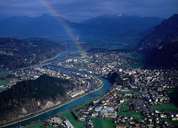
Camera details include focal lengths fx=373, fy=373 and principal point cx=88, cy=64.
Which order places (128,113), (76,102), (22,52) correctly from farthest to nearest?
(22,52)
(76,102)
(128,113)

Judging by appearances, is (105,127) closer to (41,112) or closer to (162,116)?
(162,116)

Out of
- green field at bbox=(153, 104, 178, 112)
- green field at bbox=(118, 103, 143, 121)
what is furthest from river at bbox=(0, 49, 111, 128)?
green field at bbox=(153, 104, 178, 112)

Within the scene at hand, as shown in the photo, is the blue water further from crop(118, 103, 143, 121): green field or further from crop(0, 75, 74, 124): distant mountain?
crop(118, 103, 143, 121): green field

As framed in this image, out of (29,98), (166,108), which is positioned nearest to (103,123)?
(166,108)

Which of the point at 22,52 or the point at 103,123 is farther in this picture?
the point at 22,52

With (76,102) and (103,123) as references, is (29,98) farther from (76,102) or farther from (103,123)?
(103,123)

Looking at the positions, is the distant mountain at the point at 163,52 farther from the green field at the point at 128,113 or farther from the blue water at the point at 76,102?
the green field at the point at 128,113
